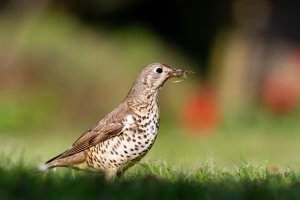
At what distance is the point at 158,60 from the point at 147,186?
53.2 ft

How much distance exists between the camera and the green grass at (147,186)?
620 centimetres

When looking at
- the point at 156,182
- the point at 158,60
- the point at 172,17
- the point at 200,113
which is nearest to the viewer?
the point at 156,182

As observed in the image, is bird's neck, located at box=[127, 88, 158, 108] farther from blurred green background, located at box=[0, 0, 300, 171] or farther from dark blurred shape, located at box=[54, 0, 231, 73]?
dark blurred shape, located at box=[54, 0, 231, 73]

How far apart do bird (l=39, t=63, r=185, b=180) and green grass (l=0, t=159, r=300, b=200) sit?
583 mm

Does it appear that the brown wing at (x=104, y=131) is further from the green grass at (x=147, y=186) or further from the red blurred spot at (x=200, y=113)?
the red blurred spot at (x=200, y=113)

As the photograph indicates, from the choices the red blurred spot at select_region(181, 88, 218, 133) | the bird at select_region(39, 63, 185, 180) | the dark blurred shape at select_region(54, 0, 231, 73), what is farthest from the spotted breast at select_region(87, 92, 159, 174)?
the dark blurred shape at select_region(54, 0, 231, 73)

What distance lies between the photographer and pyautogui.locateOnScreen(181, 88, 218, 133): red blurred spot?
18.6 meters

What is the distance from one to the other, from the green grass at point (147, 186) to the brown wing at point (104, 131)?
0.85 m

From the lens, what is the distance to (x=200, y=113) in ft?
61.0

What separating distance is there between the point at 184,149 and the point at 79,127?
17.9 feet

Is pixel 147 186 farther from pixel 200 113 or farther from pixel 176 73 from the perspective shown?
pixel 200 113

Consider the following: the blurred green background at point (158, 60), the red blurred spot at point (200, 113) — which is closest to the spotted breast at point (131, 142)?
the blurred green background at point (158, 60)

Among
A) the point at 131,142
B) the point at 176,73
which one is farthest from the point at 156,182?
the point at 176,73

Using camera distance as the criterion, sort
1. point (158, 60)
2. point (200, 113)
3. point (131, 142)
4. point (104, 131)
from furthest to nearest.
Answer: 1. point (158, 60)
2. point (200, 113)
3. point (104, 131)
4. point (131, 142)
